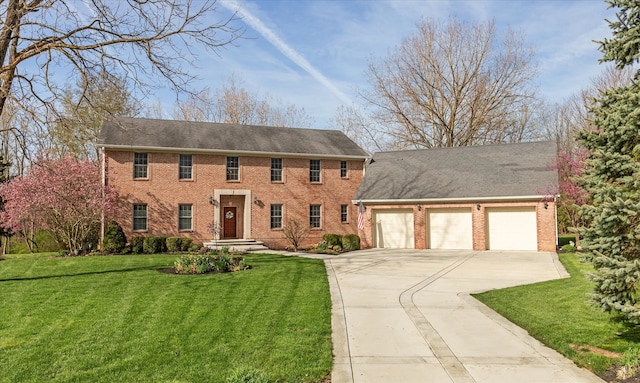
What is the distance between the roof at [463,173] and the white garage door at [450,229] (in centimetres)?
110

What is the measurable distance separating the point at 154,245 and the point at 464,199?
16131mm

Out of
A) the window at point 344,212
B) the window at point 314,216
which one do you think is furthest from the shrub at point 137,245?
the window at point 344,212

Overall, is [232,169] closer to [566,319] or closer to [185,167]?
[185,167]

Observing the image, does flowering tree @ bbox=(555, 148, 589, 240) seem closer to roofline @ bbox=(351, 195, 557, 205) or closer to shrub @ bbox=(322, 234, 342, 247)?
roofline @ bbox=(351, 195, 557, 205)

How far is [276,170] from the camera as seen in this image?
24766 millimetres

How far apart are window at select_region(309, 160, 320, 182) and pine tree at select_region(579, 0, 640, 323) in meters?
20.3

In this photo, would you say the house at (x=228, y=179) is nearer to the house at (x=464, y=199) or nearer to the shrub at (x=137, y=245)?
the shrub at (x=137, y=245)

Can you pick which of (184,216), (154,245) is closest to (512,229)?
(184,216)

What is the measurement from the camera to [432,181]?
23.8 meters

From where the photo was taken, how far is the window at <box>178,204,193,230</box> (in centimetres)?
2253

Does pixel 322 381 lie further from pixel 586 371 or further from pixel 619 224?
pixel 619 224

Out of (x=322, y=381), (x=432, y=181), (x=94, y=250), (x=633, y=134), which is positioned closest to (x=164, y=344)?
(x=322, y=381)

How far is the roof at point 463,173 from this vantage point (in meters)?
21.1

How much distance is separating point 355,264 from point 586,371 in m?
11.1
